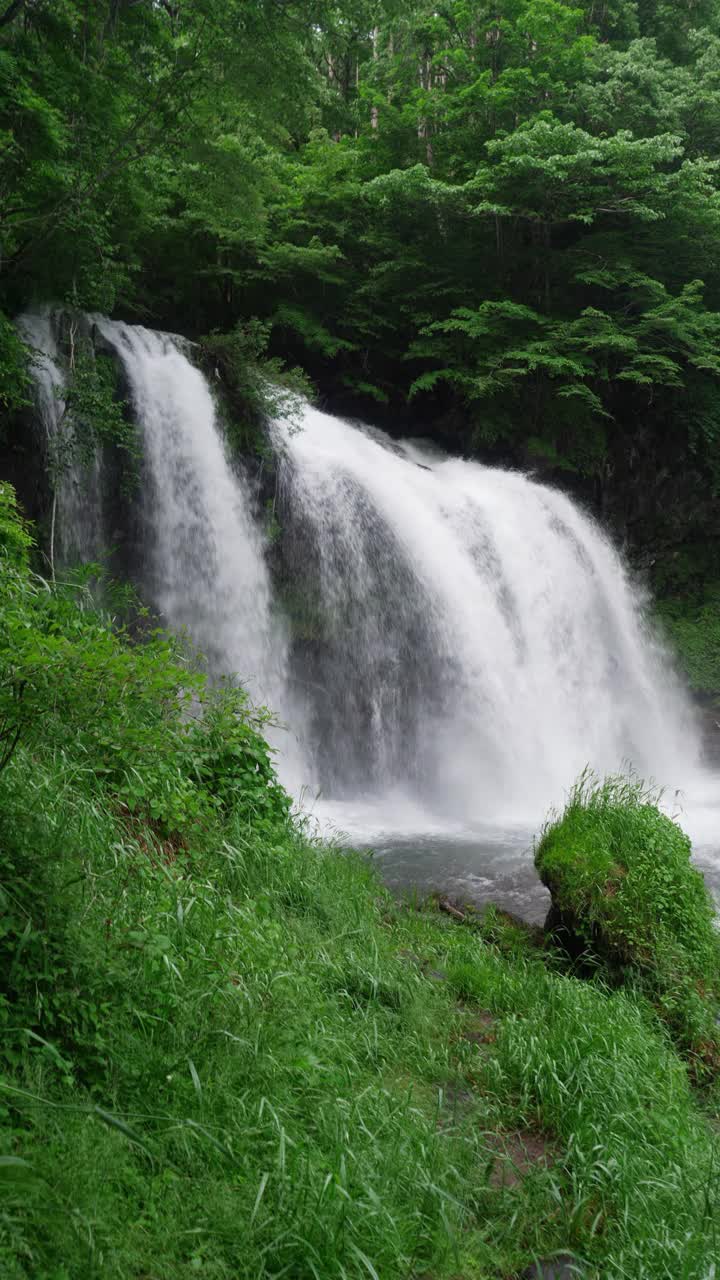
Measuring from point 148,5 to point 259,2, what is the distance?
112 cm

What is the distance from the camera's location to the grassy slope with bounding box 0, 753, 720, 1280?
2.01 metres

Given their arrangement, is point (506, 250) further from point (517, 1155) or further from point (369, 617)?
point (517, 1155)

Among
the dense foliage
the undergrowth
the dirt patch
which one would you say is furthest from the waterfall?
the dirt patch

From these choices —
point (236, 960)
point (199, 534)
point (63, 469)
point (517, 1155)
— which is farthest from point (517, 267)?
point (517, 1155)

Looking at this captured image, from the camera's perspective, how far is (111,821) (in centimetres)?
349

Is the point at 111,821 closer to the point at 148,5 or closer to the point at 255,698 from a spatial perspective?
the point at 255,698

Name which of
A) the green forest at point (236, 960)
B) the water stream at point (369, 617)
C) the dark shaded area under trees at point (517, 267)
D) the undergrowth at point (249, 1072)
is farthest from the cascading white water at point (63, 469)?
the undergrowth at point (249, 1072)

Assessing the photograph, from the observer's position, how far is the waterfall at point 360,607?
950cm

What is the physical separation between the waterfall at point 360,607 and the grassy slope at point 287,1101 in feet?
17.6

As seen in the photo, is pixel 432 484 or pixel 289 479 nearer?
pixel 289 479

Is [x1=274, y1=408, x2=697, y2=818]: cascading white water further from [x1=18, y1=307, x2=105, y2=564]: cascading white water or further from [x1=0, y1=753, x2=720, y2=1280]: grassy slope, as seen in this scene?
[x1=0, y1=753, x2=720, y2=1280]: grassy slope

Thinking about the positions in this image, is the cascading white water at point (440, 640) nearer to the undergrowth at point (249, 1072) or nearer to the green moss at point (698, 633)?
the green moss at point (698, 633)

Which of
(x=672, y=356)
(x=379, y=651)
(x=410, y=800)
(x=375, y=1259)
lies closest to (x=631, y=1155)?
(x=375, y=1259)

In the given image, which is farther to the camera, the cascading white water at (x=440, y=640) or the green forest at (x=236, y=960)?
the cascading white water at (x=440, y=640)
